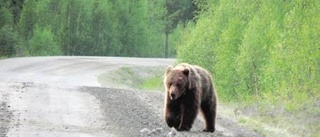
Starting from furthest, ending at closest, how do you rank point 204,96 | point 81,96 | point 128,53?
point 128,53
point 81,96
point 204,96

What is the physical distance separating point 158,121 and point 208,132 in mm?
1296

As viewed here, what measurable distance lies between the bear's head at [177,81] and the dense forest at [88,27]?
4312cm

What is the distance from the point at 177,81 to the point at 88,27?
5518cm

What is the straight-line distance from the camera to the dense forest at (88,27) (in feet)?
191

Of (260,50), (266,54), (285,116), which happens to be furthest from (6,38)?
(285,116)

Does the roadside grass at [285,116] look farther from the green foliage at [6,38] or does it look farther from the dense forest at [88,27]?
the dense forest at [88,27]

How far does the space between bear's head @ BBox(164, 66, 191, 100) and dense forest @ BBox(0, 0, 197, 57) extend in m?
43.1

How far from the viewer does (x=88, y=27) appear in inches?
2625

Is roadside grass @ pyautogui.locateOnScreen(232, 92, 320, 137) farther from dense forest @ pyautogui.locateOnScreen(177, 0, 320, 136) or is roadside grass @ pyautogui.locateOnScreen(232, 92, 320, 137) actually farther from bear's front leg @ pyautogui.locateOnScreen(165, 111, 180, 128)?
bear's front leg @ pyautogui.locateOnScreen(165, 111, 180, 128)

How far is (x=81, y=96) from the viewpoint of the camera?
19.0 metres

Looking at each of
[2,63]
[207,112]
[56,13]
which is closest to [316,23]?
[207,112]

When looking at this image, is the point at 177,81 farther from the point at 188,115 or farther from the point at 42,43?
the point at 42,43

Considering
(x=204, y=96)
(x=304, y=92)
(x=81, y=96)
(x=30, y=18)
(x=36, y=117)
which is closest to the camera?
(x=204, y=96)

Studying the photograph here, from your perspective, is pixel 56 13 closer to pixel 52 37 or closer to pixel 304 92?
pixel 52 37
